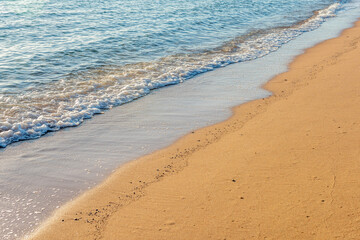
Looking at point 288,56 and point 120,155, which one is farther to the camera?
point 288,56

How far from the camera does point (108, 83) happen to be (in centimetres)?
984

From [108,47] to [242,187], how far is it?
1027cm

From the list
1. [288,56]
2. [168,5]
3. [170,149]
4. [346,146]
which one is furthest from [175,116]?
[168,5]

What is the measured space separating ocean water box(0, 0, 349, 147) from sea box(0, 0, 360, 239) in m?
0.04

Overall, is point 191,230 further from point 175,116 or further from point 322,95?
point 322,95

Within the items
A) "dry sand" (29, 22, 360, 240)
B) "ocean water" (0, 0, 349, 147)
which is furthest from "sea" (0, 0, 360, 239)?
"dry sand" (29, 22, 360, 240)

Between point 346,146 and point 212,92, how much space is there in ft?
13.0

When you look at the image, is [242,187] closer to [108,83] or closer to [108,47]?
[108,83]

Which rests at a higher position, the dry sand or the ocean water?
the ocean water

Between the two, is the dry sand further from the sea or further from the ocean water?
the ocean water

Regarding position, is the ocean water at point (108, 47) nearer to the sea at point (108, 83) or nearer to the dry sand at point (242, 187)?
the sea at point (108, 83)

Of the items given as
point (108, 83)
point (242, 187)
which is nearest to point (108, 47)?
point (108, 83)

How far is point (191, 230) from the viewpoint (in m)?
4.18

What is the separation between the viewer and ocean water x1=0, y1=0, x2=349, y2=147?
27.2 feet
